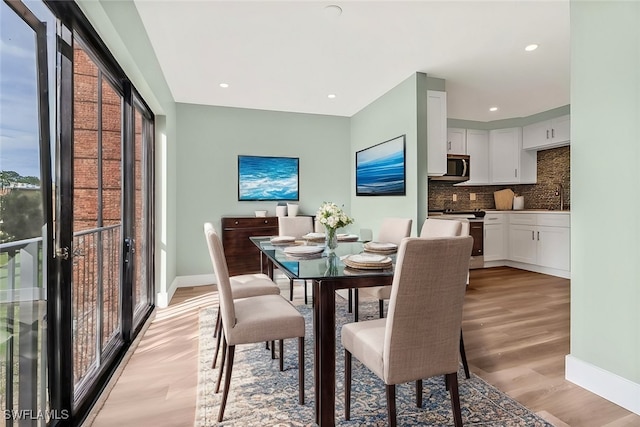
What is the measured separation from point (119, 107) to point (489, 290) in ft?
14.4

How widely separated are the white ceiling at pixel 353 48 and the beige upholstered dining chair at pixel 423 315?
6.43ft

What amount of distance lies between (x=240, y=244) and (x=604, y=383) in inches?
153

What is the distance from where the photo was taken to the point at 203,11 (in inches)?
95.6

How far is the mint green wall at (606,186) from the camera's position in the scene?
1762mm

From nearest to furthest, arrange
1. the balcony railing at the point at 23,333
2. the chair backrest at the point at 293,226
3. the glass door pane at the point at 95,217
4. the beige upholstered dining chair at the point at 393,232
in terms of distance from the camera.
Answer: the balcony railing at the point at 23,333, the glass door pane at the point at 95,217, the beige upholstered dining chair at the point at 393,232, the chair backrest at the point at 293,226

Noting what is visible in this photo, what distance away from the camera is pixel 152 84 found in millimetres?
2877

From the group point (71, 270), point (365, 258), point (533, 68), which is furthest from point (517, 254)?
point (71, 270)

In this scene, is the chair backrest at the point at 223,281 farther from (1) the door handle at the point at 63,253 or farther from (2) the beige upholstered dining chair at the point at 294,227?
(2) the beige upholstered dining chair at the point at 294,227

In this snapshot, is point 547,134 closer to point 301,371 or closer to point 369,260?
point 369,260

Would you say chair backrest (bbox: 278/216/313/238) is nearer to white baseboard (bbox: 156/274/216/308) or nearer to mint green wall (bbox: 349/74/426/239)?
mint green wall (bbox: 349/74/426/239)

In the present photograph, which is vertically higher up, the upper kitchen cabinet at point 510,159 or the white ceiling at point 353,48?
the white ceiling at point 353,48

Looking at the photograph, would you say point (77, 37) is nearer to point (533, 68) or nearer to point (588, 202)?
point (588, 202)

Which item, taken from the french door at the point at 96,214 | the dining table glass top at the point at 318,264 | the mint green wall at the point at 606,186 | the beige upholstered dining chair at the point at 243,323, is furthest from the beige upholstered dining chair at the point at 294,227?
the mint green wall at the point at 606,186

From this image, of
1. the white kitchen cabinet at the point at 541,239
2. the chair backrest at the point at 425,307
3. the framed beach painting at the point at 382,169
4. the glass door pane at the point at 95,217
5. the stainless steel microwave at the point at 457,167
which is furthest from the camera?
the stainless steel microwave at the point at 457,167
